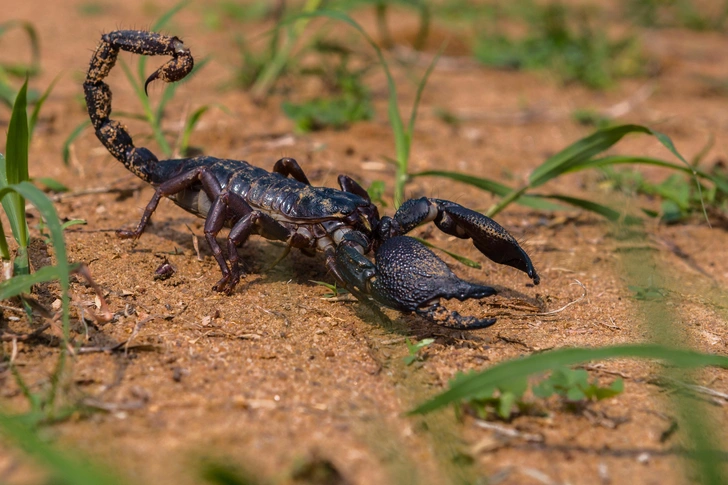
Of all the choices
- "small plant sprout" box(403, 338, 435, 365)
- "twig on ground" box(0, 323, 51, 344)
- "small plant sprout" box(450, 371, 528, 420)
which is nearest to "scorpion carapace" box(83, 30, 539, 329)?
"small plant sprout" box(403, 338, 435, 365)

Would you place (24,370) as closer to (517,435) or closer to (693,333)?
(517,435)

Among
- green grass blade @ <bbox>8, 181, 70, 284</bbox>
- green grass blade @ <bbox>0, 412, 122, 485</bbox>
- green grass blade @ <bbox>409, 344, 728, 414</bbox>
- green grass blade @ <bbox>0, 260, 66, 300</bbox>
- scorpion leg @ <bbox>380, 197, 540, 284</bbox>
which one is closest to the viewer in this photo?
green grass blade @ <bbox>0, 412, 122, 485</bbox>

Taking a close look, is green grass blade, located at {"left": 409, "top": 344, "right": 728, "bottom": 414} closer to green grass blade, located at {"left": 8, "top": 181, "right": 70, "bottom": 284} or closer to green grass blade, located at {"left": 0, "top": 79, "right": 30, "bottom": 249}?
green grass blade, located at {"left": 8, "top": 181, "right": 70, "bottom": 284}

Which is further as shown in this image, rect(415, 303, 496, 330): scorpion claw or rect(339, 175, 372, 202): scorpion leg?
rect(339, 175, 372, 202): scorpion leg

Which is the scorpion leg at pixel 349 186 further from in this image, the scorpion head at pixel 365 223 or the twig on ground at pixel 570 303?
the twig on ground at pixel 570 303

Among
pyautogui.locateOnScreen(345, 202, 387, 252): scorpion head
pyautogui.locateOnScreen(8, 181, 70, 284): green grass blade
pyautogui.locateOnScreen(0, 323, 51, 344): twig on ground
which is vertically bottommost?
pyautogui.locateOnScreen(0, 323, 51, 344): twig on ground

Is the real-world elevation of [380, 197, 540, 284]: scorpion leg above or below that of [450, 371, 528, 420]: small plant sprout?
above

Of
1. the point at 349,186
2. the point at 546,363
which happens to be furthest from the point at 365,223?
the point at 546,363

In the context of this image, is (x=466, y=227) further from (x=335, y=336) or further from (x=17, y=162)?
(x=17, y=162)

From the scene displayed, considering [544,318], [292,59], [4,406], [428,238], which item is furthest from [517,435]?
[292,59]
